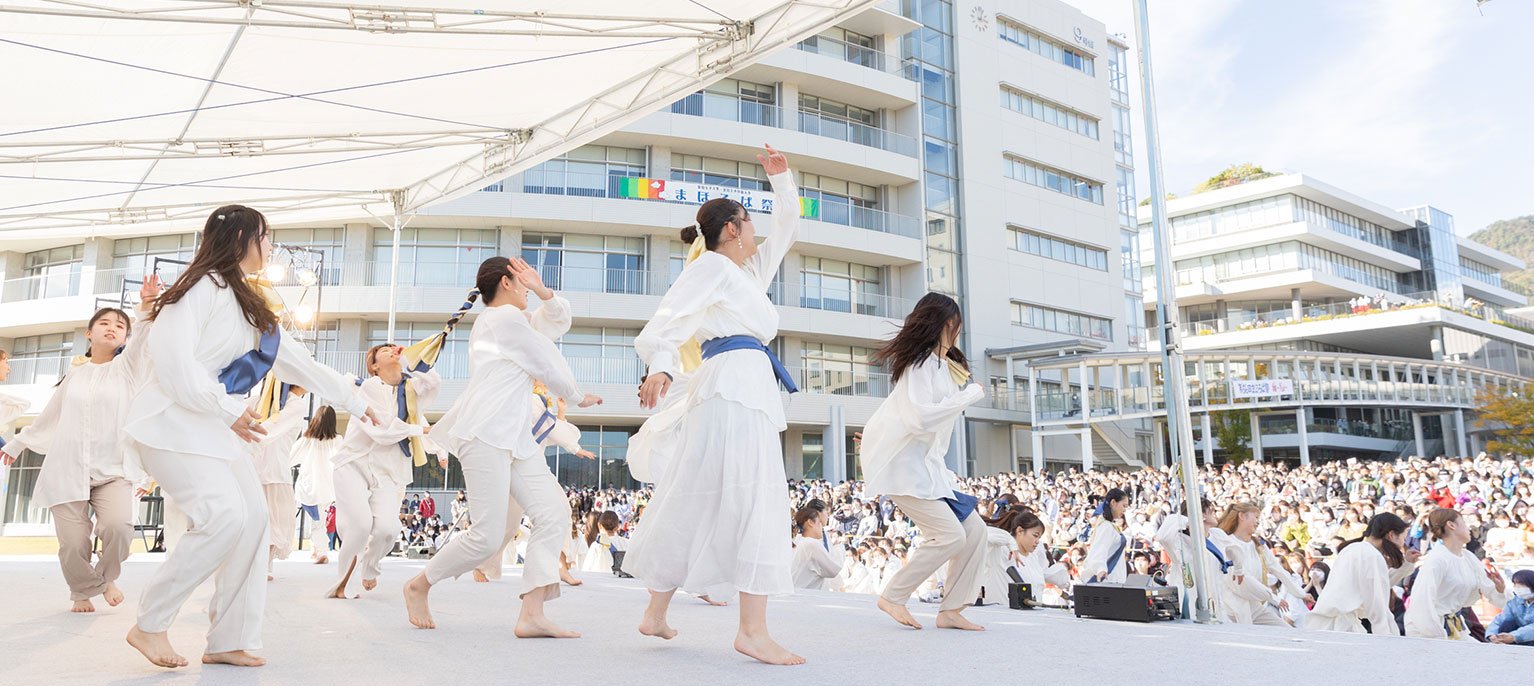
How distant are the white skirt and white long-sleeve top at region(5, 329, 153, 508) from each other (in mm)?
3427

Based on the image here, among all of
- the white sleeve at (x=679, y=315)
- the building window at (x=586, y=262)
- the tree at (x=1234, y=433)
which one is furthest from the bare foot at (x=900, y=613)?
the tree at (x=1234, y=433)

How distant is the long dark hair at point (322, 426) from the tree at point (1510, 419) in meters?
45.6

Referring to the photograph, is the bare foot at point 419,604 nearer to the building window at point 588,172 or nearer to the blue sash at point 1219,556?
the blue sash at point 1219,556

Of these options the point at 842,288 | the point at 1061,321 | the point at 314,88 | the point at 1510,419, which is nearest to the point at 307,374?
the point at 314,88

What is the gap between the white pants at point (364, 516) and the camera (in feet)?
21.3

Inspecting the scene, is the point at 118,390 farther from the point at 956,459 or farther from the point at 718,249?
the point at 956,459

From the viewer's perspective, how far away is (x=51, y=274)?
101 feet

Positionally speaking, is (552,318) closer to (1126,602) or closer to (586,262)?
(1126,602)

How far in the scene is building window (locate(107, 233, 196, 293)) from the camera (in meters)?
29.7

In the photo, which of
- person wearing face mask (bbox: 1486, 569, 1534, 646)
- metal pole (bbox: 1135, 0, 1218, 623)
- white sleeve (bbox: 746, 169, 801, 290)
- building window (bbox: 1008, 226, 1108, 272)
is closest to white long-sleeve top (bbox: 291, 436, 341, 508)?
white sleeve (bbox: 746, 169, 801, 290)

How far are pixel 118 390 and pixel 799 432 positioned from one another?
2673cm

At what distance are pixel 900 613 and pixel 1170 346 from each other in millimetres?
2511

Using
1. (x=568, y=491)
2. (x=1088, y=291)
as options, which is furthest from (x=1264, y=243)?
(x=568, y=491)

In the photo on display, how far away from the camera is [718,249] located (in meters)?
4.12
